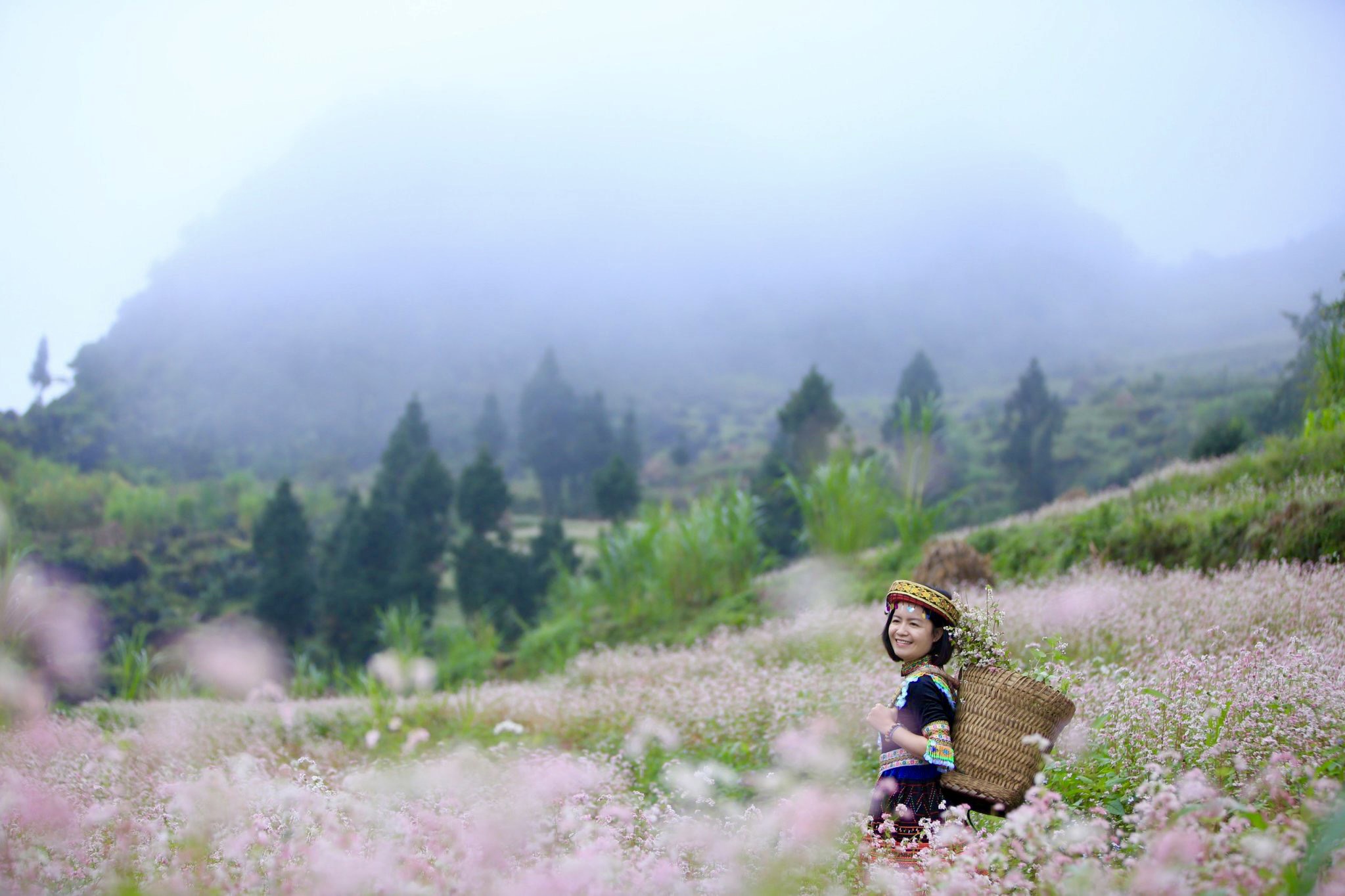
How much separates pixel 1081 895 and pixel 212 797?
2.57 m

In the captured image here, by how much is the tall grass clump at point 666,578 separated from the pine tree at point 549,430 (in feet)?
53.6

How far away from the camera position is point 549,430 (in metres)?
31.9

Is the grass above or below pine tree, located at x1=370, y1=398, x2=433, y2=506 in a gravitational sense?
below

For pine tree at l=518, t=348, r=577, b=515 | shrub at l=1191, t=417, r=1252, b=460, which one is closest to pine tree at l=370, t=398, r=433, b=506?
pine tree at l=518, t=348, r=577, b=515

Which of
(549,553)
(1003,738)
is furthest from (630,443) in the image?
(1003,738)

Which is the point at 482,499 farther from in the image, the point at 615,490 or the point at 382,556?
the point at 615,490

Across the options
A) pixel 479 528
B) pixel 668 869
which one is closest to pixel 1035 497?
pixel 479 528


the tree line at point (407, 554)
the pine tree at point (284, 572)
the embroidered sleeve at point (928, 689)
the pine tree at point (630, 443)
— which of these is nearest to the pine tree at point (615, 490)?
the tree line at point (407, 554)

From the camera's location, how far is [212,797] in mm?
2705

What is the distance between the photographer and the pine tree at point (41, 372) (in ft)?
48.9

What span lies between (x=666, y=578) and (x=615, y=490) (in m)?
Result: 9.73

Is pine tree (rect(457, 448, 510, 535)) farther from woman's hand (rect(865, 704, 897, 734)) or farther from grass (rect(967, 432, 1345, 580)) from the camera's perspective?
woman's hand (rect(865, 704, 897, 734))

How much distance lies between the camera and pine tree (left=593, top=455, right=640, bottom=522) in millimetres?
20719

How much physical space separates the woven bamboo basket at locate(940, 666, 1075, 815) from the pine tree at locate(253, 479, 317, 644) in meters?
16.4
